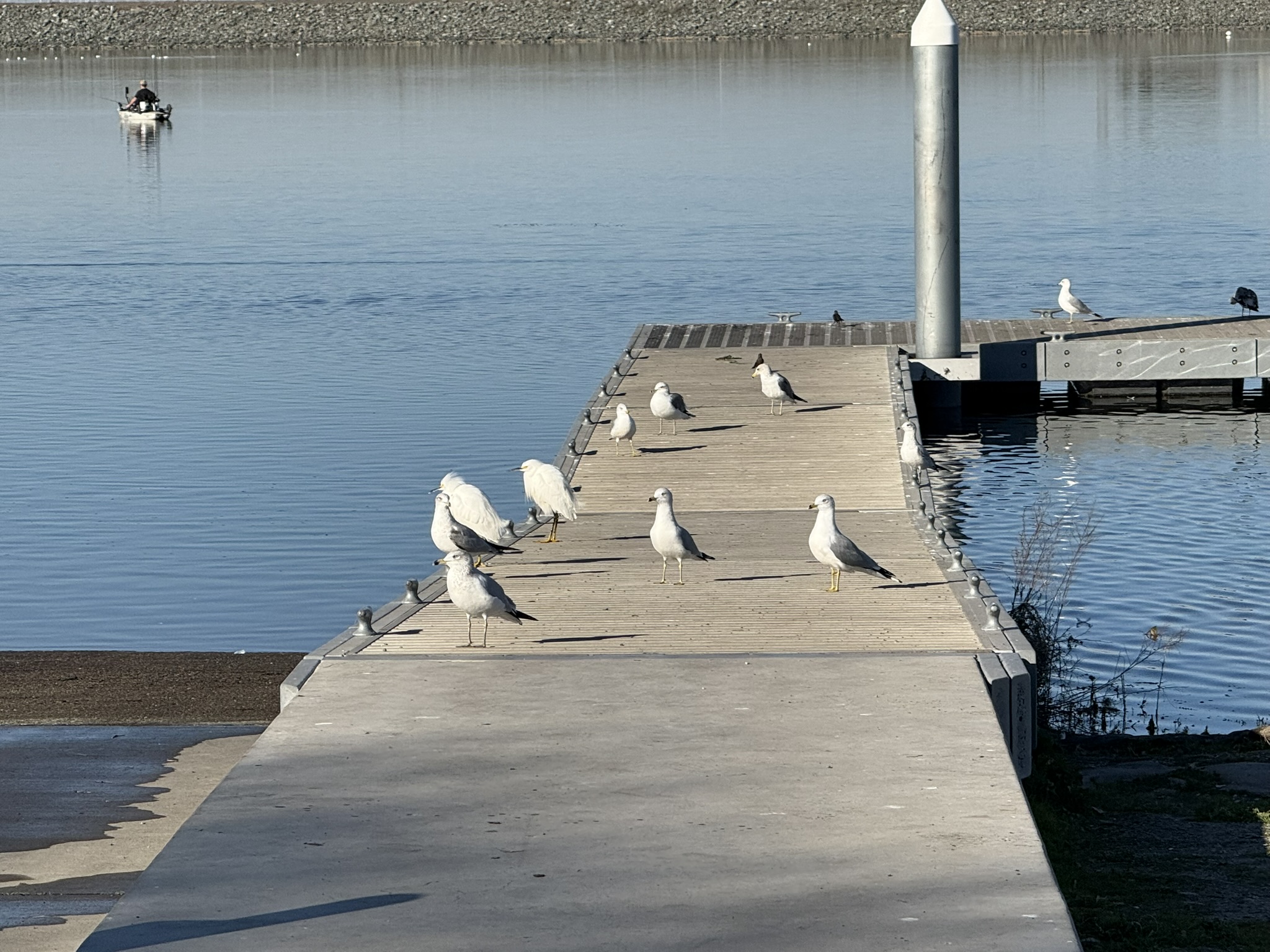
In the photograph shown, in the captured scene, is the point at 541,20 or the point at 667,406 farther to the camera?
the point at 541,20

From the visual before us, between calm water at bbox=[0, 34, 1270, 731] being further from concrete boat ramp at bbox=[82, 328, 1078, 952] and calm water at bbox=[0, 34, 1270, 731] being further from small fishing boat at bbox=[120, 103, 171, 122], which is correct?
concrete boat ramp at bbox=[82, 328, 1078, 952]

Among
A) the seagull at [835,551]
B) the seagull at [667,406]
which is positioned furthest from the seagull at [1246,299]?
the seagull at [835,551]

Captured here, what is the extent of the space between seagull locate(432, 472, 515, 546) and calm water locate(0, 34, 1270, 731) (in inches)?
123

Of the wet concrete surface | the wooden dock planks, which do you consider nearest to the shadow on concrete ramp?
the wet concrete surface

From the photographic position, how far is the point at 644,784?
32.5ft

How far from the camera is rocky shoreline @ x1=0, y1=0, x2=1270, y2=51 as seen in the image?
147000 mm

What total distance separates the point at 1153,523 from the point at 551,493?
29.2ft

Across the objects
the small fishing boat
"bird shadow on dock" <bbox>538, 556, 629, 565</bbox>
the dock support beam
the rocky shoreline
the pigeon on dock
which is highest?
the rocky shoreline

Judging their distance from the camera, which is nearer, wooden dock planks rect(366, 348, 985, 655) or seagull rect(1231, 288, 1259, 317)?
wooden dock planks rect(366, 348, 985, 655)

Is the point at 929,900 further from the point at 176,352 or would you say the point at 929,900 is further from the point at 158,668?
the point at 176,352

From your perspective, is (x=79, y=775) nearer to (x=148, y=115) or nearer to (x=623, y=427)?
(x=623, y=427)

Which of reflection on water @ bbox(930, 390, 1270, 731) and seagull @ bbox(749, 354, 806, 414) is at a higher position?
seagull @ bbox(749, 354, 806, 414)

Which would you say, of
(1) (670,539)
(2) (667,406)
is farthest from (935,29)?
(1) (670,539)

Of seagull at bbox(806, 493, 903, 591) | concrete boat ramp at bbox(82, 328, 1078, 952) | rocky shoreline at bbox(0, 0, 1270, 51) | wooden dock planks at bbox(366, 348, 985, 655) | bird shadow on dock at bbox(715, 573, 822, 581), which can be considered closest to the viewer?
concrete boat ramp at bbox(82, 328, 1078, 952)
